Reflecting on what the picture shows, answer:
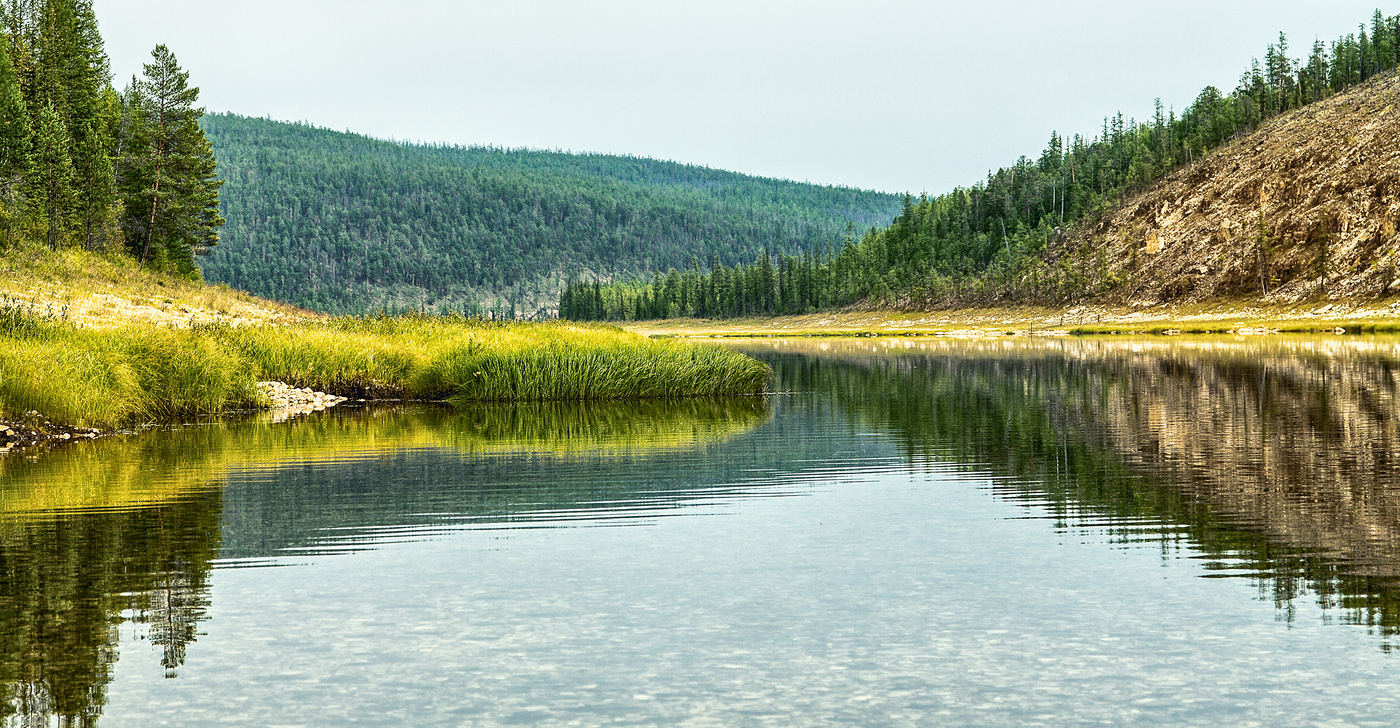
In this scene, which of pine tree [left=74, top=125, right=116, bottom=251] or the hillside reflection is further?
pine tree [left=74, top=125, right=116, bottom=251]

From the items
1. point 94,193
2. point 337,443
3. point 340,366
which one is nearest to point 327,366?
point 340,366

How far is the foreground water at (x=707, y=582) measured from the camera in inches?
319

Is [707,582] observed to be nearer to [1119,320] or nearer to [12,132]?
[12,132]

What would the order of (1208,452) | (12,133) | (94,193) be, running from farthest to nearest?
(94,193), (12,133), (1208,452)

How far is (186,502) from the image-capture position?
55.6 ft

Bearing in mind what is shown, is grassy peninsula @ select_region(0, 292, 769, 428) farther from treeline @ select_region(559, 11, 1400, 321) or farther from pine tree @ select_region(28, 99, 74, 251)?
treeline @ select_region(559, 11, 1400, 321)

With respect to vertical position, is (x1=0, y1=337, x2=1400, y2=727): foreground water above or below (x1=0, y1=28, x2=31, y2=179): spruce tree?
below

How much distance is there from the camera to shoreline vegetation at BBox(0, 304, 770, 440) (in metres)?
25.7

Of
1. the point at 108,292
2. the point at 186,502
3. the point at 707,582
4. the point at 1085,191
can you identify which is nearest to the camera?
the point at 707,582

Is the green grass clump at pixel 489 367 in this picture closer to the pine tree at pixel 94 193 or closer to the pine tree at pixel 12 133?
the pine tree at pixel 12 133

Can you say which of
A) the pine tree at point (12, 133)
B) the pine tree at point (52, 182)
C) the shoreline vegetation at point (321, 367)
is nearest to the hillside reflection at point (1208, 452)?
the shoreline vegetation at point (321, 367)

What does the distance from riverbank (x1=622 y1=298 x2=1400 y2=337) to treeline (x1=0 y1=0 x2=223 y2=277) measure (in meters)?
34.9

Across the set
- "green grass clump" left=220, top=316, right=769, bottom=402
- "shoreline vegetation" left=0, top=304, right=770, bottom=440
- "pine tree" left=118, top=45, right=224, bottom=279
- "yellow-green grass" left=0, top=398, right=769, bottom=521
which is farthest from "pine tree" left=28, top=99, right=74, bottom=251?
"yellow-green grass" left=0, top=398, right=769, bottom=521

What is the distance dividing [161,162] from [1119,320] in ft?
317
